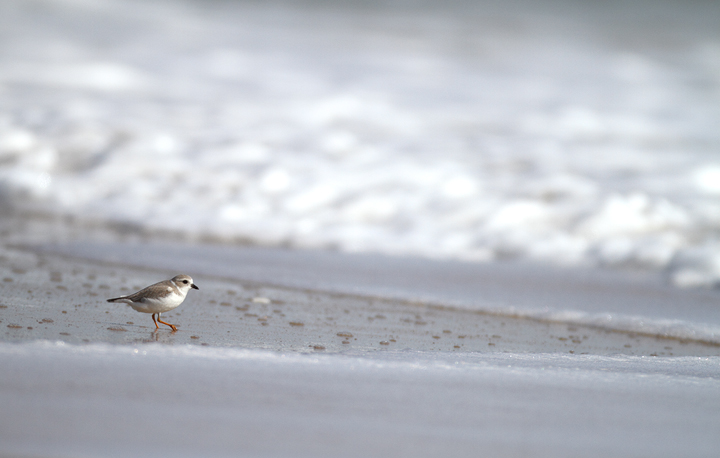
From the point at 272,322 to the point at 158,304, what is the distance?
76 cm

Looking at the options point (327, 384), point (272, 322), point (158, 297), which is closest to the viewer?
point (327, 384)

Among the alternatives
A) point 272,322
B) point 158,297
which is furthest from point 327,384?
point 272,322

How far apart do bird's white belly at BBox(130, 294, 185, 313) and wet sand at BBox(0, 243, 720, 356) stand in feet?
0.41

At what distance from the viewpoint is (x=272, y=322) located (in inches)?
148

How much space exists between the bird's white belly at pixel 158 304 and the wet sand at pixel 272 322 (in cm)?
12

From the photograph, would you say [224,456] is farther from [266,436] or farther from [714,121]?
[714,121]

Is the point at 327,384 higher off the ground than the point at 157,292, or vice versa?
the point at 157,292

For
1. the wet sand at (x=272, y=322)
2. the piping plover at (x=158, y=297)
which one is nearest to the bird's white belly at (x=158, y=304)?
the piping plover at (x=158, y=297)

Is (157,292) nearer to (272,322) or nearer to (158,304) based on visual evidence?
(158,304)

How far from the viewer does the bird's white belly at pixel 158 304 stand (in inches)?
126

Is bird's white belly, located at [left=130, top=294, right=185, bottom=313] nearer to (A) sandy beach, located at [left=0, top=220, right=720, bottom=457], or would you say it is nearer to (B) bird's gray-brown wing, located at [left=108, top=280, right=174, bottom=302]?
(B) bird's gray-brown wing, located at [left=108, top=280, right=174, bottom=302]

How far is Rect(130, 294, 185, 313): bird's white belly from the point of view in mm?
3207

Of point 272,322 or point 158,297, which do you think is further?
point 272,322

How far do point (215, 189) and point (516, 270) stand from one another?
395 centimetres
